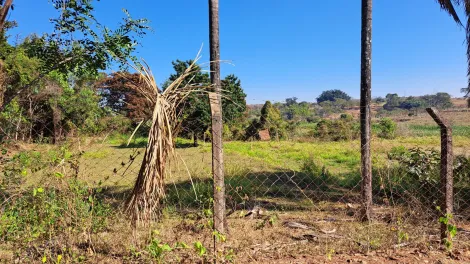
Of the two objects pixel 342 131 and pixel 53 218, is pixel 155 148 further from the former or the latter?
pixel 342 131

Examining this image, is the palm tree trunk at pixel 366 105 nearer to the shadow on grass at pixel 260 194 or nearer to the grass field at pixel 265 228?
the grass field at pixel 265 228

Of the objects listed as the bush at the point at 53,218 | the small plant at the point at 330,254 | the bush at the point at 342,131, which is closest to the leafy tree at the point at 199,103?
the bush at the point at 53,218

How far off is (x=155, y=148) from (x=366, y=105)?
320cm

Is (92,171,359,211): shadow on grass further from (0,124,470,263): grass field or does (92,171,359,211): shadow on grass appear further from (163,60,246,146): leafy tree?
(163,60,246,146): leafy tree

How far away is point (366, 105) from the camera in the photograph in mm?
4398

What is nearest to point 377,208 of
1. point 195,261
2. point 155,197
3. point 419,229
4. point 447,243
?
point 419,229

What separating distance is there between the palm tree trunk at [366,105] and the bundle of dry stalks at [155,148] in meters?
2.79

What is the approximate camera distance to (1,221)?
117 inches

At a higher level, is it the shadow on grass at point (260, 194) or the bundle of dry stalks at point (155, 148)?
the bundle of dry stalks at point (155, 148)

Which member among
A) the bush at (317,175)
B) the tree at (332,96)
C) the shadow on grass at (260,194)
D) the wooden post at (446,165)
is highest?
the tree at (332,96)

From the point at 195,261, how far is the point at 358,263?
1.50 m

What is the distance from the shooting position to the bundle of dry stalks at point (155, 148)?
2410 millimetres

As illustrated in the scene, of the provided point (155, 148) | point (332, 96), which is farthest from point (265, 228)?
point (332, 96)

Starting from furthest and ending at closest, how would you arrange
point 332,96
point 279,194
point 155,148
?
point 332,96
point 279,194
point 155,148
